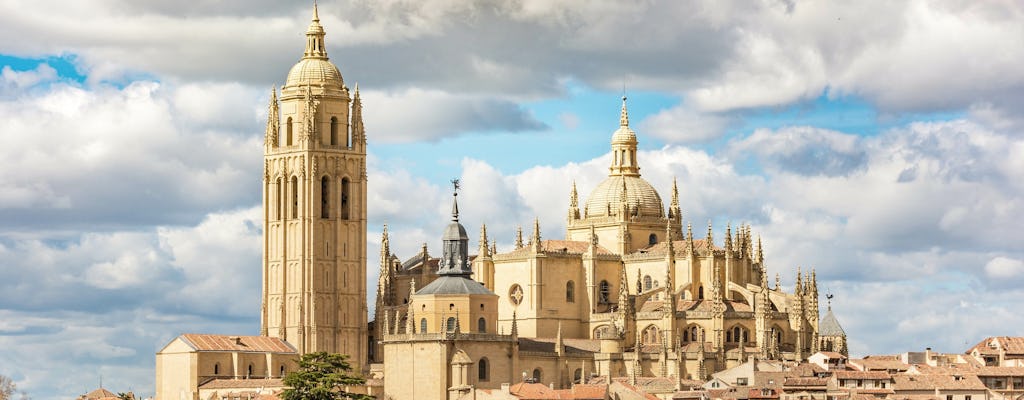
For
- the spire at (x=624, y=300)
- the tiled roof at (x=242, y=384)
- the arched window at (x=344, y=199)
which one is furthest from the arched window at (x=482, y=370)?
the arched window at (x=344, y=199)

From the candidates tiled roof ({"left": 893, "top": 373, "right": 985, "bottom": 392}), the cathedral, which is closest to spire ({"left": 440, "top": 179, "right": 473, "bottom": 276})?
the cathedral

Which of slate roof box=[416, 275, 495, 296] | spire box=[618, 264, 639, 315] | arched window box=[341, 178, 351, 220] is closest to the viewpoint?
slate roof box=[416, 275, 495, 296]

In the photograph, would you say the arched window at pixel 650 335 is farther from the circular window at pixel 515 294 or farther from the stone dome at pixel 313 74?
the stone dome at pixel 313 74

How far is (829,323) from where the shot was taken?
466ft

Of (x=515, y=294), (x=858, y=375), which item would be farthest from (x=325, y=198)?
(x=858, y=375)

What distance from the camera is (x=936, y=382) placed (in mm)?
126000

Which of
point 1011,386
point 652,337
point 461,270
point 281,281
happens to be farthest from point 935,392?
point 281,281

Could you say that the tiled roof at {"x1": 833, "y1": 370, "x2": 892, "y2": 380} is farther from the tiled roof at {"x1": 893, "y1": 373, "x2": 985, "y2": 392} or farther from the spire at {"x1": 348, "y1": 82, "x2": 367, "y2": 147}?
the spire at {"x1": 348, "y1": 82, "x2": 367, "y2": 147}

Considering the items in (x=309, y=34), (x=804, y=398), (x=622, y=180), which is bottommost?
(x=804, y=398)

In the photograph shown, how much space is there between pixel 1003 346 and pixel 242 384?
145 ft

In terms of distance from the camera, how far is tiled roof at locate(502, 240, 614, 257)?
446 feet

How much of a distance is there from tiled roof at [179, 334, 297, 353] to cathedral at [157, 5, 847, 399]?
13cm

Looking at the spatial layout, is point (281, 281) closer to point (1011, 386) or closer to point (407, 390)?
point (407, 390)

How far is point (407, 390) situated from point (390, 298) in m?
19.0
